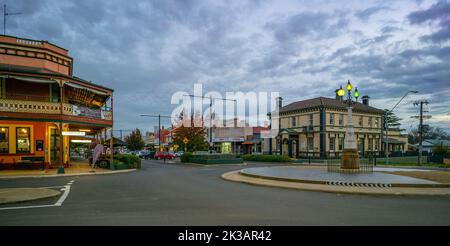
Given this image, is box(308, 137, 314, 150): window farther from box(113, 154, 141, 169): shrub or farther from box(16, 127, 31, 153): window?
box(16, 127, 31, 153): window

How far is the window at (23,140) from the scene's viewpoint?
2473 centimetres

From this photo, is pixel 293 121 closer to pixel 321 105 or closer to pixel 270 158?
pixel 321 105

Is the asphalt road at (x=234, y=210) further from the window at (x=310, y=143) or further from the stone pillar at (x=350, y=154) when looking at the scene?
the window at (x=310, y=143)

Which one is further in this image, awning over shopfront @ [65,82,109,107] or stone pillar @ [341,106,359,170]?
awning over shopfront @ [65,82,109,107]

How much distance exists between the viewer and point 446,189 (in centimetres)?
1346

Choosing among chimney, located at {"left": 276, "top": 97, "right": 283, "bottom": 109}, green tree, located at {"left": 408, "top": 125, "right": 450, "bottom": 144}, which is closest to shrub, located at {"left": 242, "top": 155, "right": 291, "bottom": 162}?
chimney, located at {"left": 276, "top": 97, "right": 283, "bottom": 109}

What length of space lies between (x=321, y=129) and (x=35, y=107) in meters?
38.1

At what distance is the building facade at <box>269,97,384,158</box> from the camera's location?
158ft

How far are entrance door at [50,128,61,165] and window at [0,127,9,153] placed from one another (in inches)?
125

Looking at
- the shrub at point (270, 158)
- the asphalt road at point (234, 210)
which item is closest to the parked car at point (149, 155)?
the shrub at point (270, 158)

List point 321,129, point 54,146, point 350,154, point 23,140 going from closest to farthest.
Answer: point 350,154 → point 23,140 → point 54,146 → point 321,129

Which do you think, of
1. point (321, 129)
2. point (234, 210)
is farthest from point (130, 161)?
point (321, 129)

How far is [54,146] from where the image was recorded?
88.0 ft
